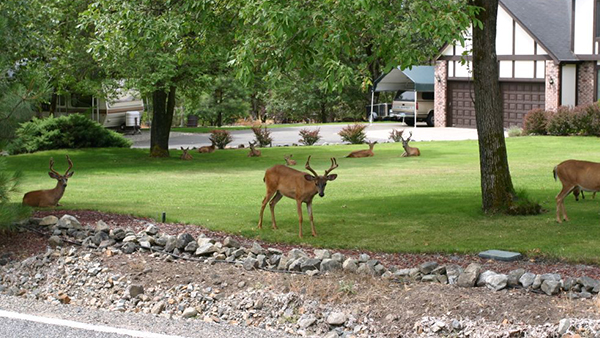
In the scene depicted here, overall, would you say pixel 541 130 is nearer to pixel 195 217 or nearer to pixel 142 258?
pixel 195 217

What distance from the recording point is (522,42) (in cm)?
3981

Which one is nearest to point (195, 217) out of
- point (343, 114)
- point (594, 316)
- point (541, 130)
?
point (594, 316)

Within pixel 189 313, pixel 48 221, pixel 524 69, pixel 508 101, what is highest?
pixel 524 69

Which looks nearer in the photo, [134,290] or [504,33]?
[134,290]

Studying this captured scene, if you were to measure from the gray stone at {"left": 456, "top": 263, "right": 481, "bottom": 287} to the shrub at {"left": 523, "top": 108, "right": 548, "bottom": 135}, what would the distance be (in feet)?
88.3

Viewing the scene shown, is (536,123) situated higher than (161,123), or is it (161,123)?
(161,123)

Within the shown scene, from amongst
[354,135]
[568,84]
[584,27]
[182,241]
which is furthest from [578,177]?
[568,84]

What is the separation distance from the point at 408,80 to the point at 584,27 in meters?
13.6

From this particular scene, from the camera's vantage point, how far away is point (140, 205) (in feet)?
54.3

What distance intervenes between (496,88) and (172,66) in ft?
35.0

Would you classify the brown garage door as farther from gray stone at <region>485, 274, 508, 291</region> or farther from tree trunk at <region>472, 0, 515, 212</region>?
gray stone at <region>485, 274, 508, 291</region>

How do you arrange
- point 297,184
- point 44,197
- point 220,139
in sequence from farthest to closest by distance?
point 220,139
point 44,197
point 297,184

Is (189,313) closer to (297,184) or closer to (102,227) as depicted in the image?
(102,227)

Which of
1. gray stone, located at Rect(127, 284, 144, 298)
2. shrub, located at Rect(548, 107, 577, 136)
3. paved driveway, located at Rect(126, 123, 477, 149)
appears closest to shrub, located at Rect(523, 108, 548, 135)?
shrub, located at Rect(548, 107, 577, 136)
